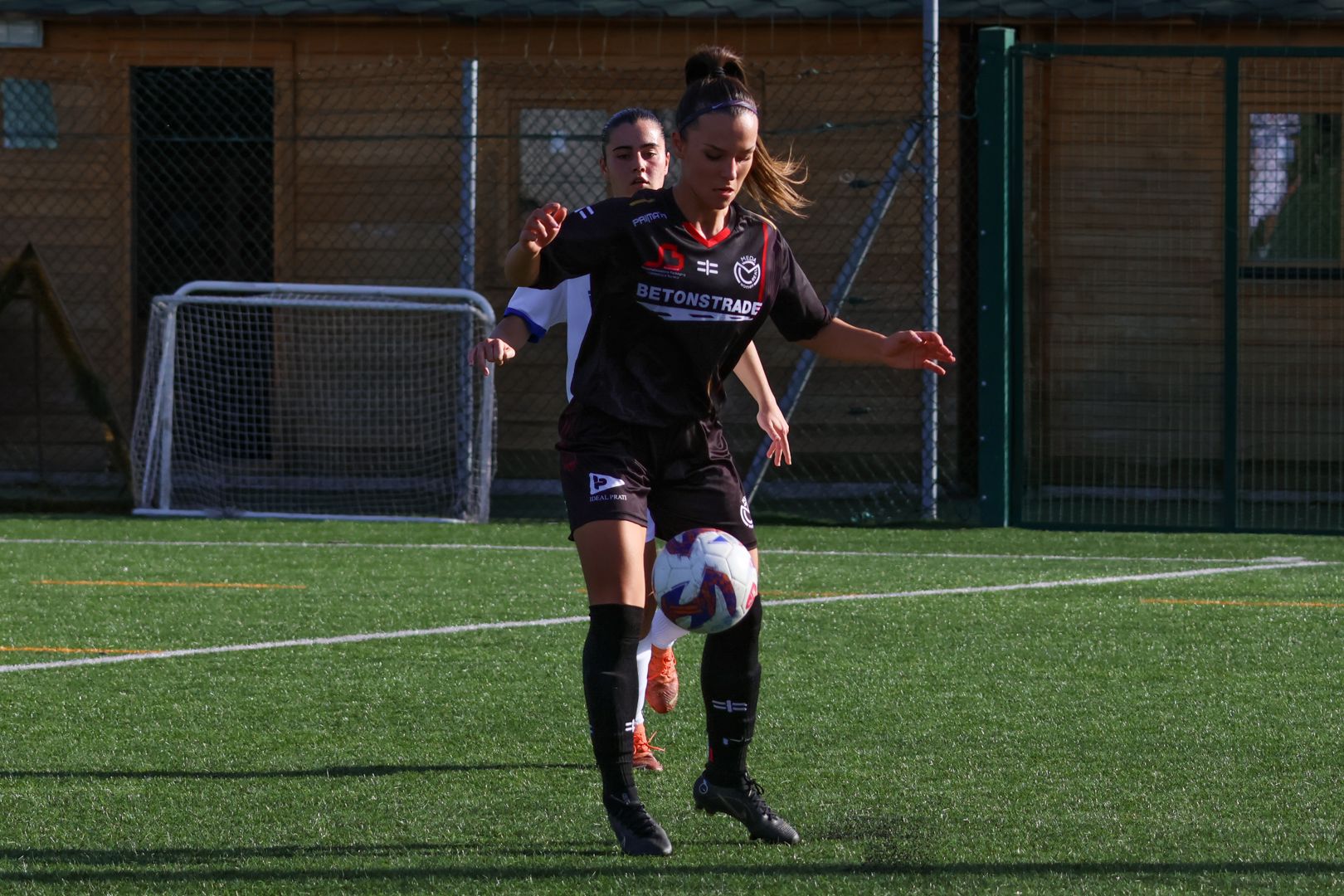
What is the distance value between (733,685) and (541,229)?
1130mm

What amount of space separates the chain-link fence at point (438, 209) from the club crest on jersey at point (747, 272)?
837 cm

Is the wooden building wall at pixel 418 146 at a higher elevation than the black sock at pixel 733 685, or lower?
higher

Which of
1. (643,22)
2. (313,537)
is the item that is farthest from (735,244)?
(643,22)

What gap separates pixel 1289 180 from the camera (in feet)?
40.9

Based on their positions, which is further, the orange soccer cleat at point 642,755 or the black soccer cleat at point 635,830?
the orange soccer cleat at point 642,755

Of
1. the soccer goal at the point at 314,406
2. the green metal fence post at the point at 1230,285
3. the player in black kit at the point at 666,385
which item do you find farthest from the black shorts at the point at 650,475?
the soccer goal at the point at 314,406

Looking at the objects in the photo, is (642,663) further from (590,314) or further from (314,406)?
(314,406)

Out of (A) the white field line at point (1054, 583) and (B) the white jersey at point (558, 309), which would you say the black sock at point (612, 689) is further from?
(A) the white field line at point (1054, 583)

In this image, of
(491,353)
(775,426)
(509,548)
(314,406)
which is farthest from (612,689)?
(314,406)

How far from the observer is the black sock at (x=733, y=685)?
431 centimetres

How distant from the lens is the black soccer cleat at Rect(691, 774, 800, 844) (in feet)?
13.4

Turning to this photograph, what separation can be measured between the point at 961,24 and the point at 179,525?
6.25m

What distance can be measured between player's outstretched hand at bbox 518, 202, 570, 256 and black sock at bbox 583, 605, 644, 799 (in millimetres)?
805

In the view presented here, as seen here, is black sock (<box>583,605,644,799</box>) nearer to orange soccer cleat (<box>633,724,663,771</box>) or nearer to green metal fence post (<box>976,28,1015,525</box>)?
orange soccer cleat (<box>633,724,663,771</box>)
